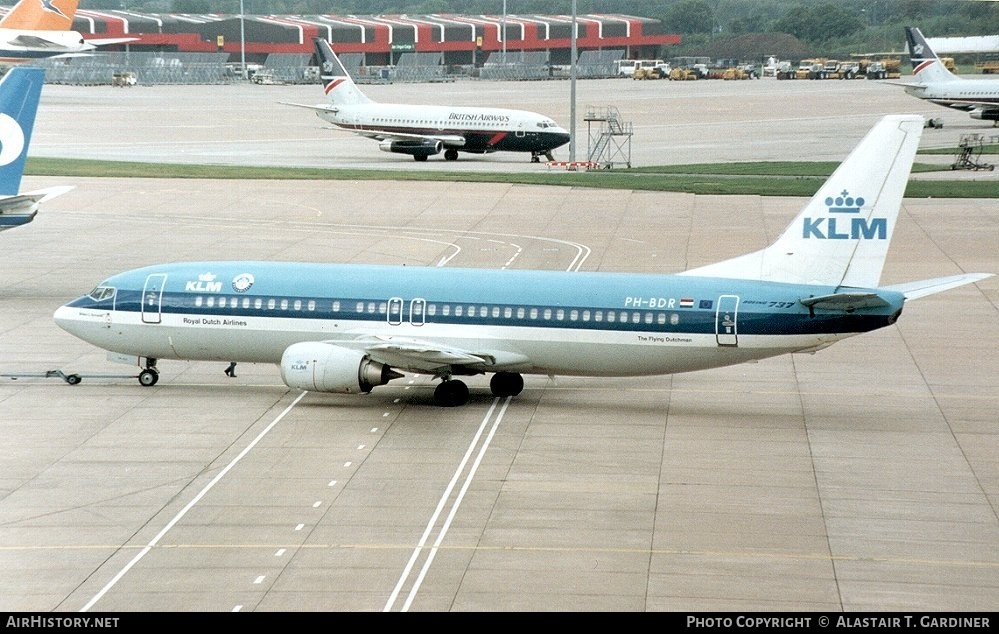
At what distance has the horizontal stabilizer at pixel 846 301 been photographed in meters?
37.6

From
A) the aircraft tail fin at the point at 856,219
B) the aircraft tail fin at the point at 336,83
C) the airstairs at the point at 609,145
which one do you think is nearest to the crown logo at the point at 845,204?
the aircraft tail fin at the point at 856,219

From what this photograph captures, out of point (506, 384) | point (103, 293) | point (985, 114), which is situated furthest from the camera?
point (985, 114)

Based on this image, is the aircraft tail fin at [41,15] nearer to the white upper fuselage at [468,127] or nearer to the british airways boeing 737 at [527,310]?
the white upper fuselage at [468,127]

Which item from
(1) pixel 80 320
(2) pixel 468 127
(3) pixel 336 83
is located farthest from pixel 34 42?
(1) pixel 80 320

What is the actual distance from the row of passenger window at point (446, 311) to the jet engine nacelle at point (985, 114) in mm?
105182

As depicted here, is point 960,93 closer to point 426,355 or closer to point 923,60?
point 923,60

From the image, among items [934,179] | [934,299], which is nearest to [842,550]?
[934,299]

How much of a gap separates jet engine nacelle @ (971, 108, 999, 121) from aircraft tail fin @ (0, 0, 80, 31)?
92.5 metres

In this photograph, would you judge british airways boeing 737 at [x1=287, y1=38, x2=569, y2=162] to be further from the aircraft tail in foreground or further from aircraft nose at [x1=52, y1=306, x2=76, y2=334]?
aircraft nose at [x1=52, y1=306, x2=76, y2=334]

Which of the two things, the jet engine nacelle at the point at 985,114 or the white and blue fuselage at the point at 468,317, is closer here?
the white and blue fuselage at the point at 468,317

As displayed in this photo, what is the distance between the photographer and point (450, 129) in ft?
353

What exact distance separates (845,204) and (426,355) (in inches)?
496

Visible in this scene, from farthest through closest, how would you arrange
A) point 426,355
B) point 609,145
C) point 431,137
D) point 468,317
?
point 609,145 → point 431,137 → point 468,317 → point 426,355

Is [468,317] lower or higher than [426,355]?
higher
